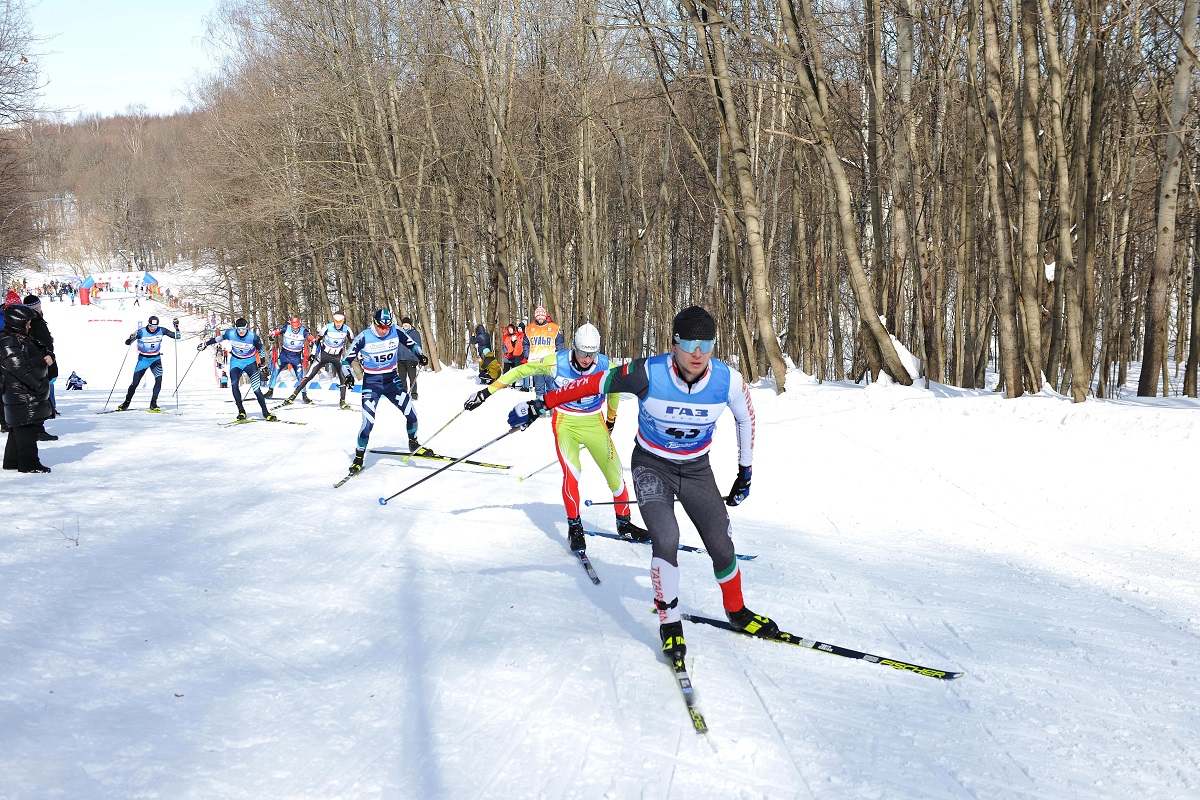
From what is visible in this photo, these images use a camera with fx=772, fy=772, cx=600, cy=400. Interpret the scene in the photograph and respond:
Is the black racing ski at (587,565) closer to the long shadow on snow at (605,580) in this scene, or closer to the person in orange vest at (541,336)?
the long shadow on snow at (605,580)

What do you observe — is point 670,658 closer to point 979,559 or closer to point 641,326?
point 979,559

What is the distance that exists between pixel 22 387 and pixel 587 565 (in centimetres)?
700

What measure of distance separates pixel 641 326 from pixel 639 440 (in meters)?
25.4

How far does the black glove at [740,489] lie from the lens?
4.73 m

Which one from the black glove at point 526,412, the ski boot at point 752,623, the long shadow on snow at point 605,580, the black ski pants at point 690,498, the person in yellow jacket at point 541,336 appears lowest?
the long shadow on snow at point 605,580

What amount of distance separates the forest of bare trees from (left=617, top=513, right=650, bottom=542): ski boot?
6.67 m

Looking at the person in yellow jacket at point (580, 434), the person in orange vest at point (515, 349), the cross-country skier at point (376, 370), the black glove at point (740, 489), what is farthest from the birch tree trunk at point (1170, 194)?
the person in orange vest at point (515, 349)

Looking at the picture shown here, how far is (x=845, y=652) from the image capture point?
173 inches

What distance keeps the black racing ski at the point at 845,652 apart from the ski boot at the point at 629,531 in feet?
7.12

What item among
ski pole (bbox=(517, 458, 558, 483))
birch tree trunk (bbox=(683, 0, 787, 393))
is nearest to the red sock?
ski pole (bbox=(517, 458, 558, 483))

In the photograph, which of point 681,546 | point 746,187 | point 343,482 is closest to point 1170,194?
point 746,187

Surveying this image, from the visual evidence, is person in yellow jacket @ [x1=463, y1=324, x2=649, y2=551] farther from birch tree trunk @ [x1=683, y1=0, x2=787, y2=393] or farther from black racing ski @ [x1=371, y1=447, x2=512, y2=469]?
birch tree trunk @ [x1=683, y1=0, x2=787, y2=393]

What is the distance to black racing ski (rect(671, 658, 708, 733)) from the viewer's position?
11.9 feet

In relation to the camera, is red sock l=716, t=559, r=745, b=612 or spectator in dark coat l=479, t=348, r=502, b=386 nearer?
red sock l=716, t=559, r=745, b=612
